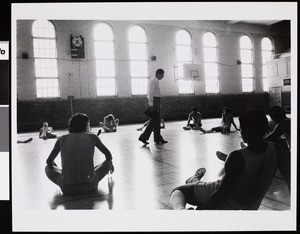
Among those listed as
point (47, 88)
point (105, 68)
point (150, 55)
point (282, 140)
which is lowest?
point (282, 140)

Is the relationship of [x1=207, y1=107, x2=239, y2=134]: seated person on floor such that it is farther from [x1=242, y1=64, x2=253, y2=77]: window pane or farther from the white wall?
[x1=242, y1=64, x2=253, y2=77]: window pane

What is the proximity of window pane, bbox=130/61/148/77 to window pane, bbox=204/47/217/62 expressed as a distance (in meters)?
2.25

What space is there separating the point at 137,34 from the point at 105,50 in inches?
45.8

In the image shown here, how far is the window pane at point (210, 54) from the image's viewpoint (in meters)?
9.64

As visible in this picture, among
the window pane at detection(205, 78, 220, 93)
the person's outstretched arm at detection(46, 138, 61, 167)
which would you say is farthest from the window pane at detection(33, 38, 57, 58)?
the person's outstretched arm at detection(46, 138, 61, 167)

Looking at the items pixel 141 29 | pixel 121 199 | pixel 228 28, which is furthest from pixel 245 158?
pixel 228 28

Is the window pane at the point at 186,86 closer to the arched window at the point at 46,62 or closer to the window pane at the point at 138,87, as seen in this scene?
the window pane at the point at 138,87

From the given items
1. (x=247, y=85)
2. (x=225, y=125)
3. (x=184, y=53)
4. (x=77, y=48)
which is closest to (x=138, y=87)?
(x=184, y=53)

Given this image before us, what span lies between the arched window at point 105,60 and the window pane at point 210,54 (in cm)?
332

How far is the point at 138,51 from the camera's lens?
8984 mm

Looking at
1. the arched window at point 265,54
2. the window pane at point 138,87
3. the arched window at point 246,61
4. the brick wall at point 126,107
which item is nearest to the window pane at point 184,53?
the brick wall at point 126,107

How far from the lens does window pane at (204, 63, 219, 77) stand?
9656mm

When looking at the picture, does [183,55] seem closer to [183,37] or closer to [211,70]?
[183,37]

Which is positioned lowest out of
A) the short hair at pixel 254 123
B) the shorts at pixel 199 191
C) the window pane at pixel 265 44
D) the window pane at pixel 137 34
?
the shorts at pixel 199 191
